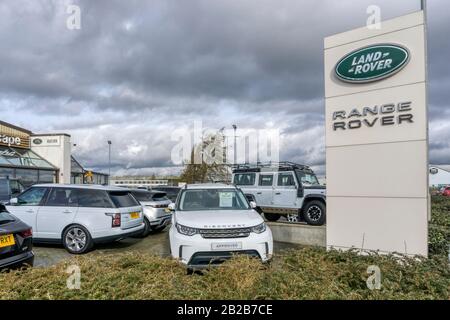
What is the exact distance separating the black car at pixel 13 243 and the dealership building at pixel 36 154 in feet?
81.5

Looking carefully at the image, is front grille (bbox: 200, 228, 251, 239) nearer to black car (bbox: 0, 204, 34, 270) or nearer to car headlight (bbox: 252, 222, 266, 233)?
car headlight (bbox: 252, 222, 266, 233)

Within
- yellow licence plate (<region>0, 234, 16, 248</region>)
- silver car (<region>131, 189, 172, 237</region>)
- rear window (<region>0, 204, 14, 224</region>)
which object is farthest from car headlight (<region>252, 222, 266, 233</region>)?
silver car (<region>131, 189, 172, 237</region>)

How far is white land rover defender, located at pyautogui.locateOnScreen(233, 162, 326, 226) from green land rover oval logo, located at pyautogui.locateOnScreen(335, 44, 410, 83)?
201 inches

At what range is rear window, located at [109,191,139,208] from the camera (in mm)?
7884

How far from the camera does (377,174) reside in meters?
6.17

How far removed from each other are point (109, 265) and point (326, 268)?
8.98 feet

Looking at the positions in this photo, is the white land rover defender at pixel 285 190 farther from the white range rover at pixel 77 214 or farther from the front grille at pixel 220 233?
the front grille at pixel 220 233

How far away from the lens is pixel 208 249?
5.22 m

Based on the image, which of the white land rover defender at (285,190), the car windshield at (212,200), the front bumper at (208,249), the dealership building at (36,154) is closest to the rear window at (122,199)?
the car windshield at (212,200)

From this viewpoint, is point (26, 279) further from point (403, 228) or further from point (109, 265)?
point (403, 228)

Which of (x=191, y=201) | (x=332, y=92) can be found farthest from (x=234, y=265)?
(x=332, y=92)

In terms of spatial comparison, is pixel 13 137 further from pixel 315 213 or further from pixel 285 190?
pixel 315 213

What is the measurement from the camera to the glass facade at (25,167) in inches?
990

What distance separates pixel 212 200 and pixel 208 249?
1.68 m
